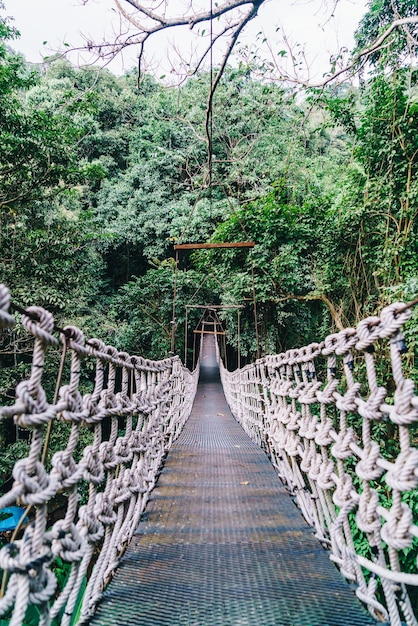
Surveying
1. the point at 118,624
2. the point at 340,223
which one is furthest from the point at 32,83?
the point at 118,624

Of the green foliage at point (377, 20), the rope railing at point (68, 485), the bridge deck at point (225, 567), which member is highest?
the green foliage at point (377, 20)

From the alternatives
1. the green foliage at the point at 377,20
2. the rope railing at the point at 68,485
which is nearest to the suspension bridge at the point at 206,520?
the rope railing at the point at 68,485

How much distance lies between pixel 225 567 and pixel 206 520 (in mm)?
242

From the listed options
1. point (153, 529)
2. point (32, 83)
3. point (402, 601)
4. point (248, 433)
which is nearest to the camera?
point (402, 601)

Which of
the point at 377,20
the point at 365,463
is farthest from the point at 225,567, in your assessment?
the point at 377,20

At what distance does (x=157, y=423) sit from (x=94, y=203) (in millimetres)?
9387

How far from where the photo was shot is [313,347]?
39.1 inches

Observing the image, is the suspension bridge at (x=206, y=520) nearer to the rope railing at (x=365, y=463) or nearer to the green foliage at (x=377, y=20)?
the rope railing at (x=365, y=463)

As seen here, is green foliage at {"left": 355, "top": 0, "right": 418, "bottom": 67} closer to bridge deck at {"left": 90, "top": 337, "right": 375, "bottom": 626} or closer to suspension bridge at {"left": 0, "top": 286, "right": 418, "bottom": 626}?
suspension bridge at {"left": 0, "top": 286, "right": 418, "bottom": 626}

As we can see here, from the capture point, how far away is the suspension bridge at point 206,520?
0.50m

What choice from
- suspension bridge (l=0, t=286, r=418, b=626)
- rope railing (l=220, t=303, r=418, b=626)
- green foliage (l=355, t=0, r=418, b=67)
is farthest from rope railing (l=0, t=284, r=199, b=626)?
green foliage (l=355, t=0, r=418, b=67)

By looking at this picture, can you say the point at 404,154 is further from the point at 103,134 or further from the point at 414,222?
the point at 103,134

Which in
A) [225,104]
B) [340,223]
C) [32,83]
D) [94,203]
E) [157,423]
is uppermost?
[225,104]

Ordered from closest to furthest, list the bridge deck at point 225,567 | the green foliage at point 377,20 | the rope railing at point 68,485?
the rope railing at point 68,485, the bridge deck at point 225,567, the green foliage at point 377,20
